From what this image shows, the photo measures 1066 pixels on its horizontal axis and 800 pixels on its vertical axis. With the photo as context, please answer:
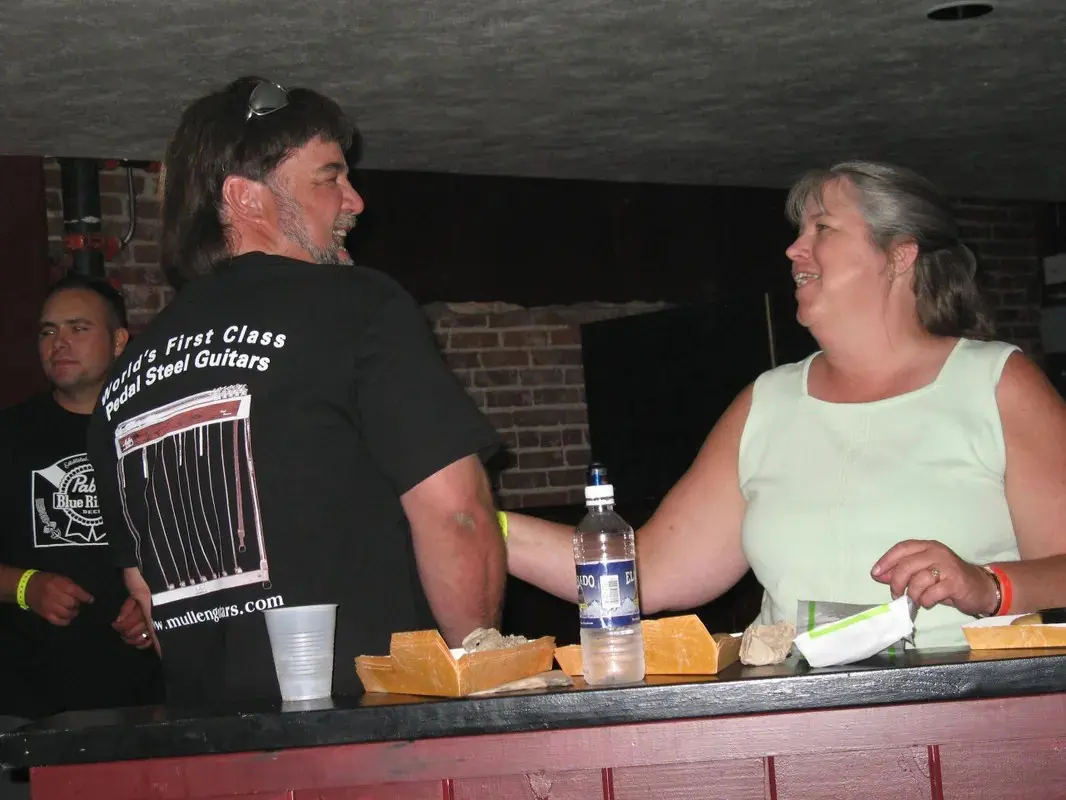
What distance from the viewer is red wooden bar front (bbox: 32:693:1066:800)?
1.30 metres

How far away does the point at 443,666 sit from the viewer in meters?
1.38

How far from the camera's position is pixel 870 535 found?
1988 mm

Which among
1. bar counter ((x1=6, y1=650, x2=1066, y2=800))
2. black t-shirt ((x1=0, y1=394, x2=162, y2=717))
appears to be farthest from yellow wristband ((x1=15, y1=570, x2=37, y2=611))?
bar counter ((x1=6, y1=650, x2=1066, y2=800))

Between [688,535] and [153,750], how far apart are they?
106 cm

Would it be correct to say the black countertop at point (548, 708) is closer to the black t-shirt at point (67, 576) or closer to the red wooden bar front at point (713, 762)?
the red wooden bar front at point (713, 762)

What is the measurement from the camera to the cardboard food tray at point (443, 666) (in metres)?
1.38

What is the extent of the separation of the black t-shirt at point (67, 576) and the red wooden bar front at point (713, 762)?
1.95m

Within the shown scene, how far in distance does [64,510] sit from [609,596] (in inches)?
89.1

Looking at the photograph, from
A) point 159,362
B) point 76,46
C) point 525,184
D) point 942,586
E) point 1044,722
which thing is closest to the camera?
point 1044,722

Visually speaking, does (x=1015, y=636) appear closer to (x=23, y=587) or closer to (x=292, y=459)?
(x=292, y=459)

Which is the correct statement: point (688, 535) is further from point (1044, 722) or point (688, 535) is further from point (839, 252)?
point (1044, 722)

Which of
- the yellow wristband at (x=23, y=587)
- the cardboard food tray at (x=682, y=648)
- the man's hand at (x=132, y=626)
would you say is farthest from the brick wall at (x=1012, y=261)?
the cardboard food tray at (x=682, y=648)

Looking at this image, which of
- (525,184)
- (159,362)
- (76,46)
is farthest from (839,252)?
(525,184)

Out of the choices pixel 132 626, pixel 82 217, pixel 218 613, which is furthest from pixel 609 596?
pixel 82 217
